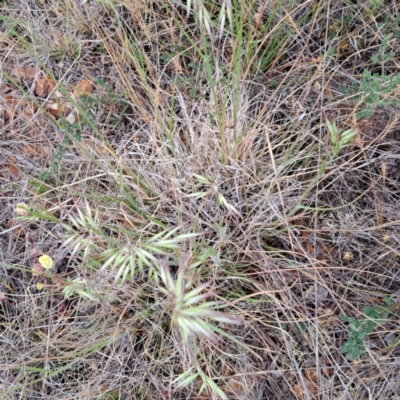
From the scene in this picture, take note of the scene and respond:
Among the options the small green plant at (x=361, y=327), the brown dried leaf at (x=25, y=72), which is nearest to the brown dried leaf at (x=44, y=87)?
the brown dried leaf at (x=25, y=72)

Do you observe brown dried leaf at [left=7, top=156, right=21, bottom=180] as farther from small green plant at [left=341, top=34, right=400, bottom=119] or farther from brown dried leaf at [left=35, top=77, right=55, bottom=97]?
small green plant at [left=341, top=34, right=400, bottom=119]

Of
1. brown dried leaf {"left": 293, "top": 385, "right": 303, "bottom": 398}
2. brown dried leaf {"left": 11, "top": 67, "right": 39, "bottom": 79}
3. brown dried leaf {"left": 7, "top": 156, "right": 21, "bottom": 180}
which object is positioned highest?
brown dried leaf {"left": 11, "top": 67, "right": 39, "bottom": 79}

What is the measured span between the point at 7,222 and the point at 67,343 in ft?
1.62

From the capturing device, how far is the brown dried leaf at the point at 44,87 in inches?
67.6

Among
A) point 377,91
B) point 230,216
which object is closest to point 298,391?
point 230,216

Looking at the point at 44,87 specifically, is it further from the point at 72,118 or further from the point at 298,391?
the point at 298,391

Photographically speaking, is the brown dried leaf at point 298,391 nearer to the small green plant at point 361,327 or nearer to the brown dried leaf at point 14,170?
the small green plant at point 361,327

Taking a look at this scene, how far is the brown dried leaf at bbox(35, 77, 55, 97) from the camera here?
1716 mm

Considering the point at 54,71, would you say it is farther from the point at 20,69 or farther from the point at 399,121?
the point at 399,121

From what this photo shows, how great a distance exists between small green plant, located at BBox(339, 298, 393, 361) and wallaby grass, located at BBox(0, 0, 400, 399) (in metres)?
0.03

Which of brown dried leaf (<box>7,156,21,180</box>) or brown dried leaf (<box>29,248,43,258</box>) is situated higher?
brown dried leaf (<box>7,156,21,180</box>)

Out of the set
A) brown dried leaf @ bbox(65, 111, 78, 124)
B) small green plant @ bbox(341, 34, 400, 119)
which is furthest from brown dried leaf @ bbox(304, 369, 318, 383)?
brown dried leaf @ bbox(65, 111, 78, 124)

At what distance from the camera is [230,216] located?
143 centimetres

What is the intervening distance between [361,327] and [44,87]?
1.39m
